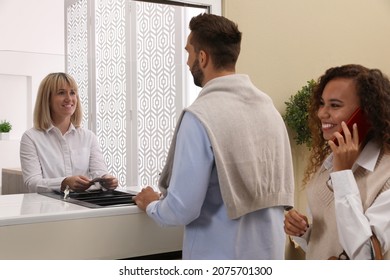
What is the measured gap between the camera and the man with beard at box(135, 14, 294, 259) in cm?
154

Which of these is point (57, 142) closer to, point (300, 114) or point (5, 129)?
point (5, 129)

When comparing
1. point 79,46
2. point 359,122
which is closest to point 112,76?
point 79,46

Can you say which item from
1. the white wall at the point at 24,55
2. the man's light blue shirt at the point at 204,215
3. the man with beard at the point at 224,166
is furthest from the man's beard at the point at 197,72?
the white wall at the point at 24,55

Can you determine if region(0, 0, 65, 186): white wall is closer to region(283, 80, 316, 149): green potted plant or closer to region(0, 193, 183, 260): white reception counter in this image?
region(0, 193, 183, 260): white reception counter

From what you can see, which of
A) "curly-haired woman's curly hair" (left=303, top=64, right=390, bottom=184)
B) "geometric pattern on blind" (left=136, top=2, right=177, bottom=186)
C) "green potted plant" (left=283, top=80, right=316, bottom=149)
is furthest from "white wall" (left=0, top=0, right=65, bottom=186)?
"curly-haired woman's curly hair" (left=303, top=64, right=390, bottom=184)

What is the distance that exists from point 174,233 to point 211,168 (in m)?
0.60

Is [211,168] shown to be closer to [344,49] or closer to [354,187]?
[354,187]

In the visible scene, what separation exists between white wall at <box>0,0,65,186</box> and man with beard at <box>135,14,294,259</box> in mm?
1234

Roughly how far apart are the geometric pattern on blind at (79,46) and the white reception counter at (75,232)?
85 cm

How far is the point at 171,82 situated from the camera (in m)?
2.85

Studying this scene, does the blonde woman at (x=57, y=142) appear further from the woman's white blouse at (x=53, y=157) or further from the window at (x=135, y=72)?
the window at (x=135, y=72)

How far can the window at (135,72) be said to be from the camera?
2799 millimetres

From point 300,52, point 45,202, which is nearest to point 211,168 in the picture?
point 45,202

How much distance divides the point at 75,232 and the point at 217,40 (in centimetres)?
87
